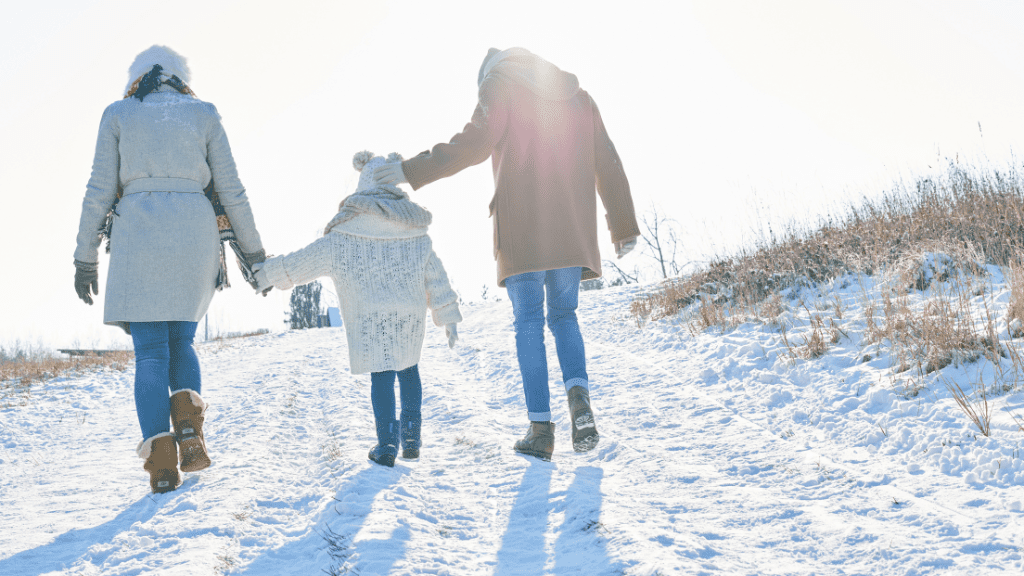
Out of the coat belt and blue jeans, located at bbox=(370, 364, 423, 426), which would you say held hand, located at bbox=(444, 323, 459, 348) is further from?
the coat belt

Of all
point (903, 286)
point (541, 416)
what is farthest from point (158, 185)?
point (903, 286)

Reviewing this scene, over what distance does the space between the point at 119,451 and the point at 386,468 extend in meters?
2.24

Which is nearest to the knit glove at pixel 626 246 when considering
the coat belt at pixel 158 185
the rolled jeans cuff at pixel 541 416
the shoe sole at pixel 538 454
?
the rolled jeans cuff at pixel 541 416

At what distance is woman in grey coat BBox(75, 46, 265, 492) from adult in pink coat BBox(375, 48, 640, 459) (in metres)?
1.00

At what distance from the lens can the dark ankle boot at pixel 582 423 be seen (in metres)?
3.09

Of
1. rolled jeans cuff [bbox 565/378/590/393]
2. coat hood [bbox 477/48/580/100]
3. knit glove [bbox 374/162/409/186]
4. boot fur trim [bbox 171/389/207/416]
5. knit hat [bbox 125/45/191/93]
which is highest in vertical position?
knit hat [bbox 125/45/191/93]

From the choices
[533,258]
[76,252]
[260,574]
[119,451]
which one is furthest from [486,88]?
[119,451]

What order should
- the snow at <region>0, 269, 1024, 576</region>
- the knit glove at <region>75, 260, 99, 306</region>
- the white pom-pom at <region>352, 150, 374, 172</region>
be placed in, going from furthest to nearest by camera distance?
the white pom-pom at <region>352, 150, 374, 172</region>, the knit glove at <region>75, 260, 99, 306</region>, the snow at <region>0, 269, 1024, 576</region>

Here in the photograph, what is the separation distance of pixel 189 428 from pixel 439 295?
1.40m

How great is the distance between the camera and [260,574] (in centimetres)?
192

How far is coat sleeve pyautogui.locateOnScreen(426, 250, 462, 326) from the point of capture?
3.47 metres

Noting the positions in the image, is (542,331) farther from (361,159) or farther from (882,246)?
(882,246)

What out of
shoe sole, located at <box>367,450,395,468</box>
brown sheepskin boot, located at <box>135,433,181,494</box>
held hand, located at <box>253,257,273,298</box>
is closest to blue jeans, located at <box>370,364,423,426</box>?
shoe sole, located at <box>367,450,395,468</box>

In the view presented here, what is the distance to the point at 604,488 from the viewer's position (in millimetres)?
2576
